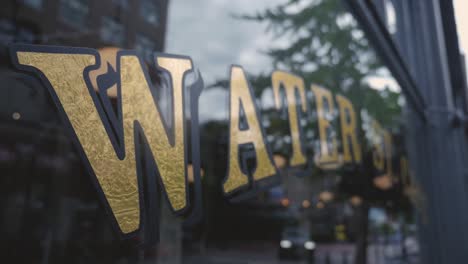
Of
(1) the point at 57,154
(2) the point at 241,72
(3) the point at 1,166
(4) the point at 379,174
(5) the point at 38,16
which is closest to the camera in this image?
(2) the point at 241,72

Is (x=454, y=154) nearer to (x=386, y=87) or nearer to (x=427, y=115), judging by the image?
(x=427, y=115)

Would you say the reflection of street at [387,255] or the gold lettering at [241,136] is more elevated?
the gold lettering at [241,136]

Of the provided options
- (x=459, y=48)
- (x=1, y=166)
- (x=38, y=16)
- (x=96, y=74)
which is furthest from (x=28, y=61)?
(x=1, y=166)

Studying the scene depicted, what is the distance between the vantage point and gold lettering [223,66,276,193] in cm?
224

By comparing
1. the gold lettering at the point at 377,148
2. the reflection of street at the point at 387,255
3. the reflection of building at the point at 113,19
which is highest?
the reflection of building at the point at 113,19

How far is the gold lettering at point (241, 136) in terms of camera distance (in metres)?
2.24

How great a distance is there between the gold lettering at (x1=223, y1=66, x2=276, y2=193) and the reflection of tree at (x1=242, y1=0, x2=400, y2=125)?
11.2 ft

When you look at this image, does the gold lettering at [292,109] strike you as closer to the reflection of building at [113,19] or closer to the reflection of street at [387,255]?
the reflection of building at [113,19]

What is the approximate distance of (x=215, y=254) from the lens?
560 inches

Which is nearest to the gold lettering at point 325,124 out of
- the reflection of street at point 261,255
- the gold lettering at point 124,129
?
the gold lettering at point 124,129

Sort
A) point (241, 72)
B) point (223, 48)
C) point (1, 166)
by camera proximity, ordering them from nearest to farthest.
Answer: point (241, 72) < point (223, 48) < point (1, 166)

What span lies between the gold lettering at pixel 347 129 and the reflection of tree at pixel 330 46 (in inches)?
59.3

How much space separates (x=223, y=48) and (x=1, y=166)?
23.0 feet

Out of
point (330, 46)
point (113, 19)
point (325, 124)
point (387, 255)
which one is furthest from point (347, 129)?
point (387, 255)
